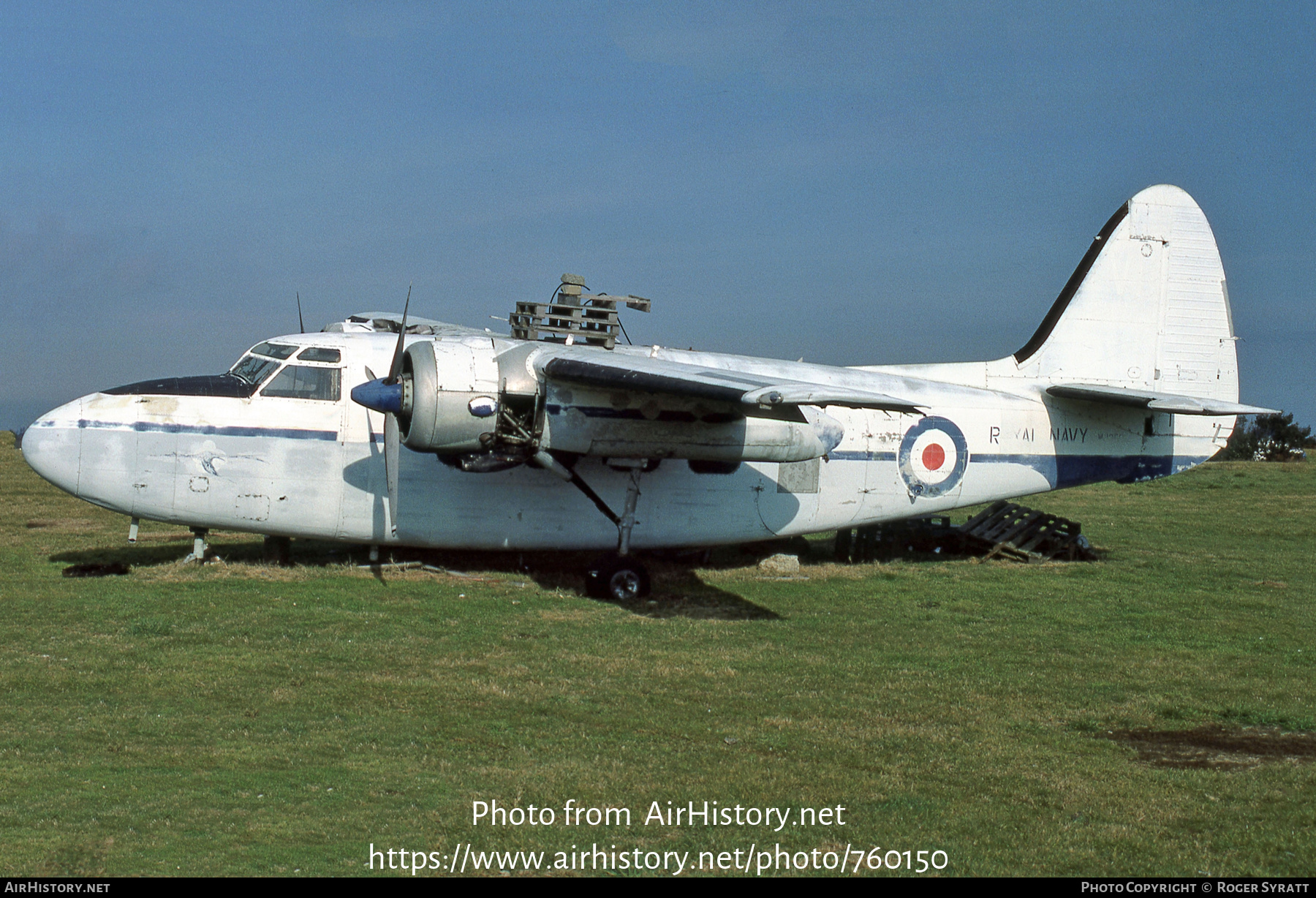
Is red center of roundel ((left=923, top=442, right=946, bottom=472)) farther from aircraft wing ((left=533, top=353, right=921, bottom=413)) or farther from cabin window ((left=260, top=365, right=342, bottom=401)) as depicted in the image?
cabin window ((left=260, top=365, right=342, bottom=401))

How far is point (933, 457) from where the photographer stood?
1684 centimetres

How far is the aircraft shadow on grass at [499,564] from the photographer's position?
1412 centimetres

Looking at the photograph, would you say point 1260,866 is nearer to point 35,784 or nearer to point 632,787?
point 632,787

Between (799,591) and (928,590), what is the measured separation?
1.93 metres

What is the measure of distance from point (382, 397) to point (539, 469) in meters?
2.84

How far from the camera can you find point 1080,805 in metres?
7.27

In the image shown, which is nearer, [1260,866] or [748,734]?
[1260,866]

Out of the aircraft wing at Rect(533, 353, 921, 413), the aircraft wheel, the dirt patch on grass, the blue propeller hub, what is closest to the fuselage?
the aircraft wing at Rect(533, 353, 921, 413)

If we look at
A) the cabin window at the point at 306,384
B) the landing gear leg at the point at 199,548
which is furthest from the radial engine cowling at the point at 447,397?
the landing gear leg at the point at 199,548

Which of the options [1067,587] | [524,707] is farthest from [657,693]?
[1067,587]

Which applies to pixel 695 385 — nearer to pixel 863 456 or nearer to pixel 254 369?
pixel 863 456

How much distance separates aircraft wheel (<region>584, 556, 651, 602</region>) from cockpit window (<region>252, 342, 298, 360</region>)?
509 centimetres

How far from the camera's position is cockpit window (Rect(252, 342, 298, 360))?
14.5 m

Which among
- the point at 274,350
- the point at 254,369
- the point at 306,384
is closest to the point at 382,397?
the point at 306,384
